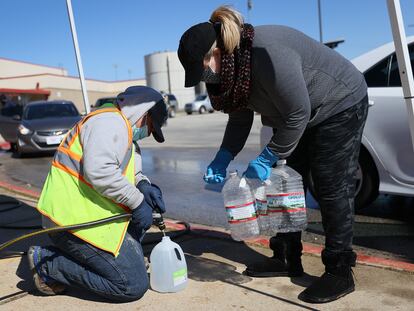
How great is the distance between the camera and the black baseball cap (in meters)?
2.54

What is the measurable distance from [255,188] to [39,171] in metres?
7.24

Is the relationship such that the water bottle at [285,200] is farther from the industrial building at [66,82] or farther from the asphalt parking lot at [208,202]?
the industrial building at [66,82]

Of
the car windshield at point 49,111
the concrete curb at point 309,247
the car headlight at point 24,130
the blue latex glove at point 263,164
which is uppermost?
the blue latex glove at point 263,164

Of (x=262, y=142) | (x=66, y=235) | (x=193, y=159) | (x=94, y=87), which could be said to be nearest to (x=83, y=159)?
(x=66, y=235)

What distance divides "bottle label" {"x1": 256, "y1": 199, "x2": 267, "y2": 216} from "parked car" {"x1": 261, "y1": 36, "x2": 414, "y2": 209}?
174cm

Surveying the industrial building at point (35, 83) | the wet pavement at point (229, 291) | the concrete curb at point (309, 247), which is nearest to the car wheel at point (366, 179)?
the concrete curb at point (309, 247)

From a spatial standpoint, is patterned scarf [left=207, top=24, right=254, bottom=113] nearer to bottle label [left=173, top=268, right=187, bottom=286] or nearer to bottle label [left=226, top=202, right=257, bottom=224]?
bottle label [left=226, top=202, right=257, bottom=224]

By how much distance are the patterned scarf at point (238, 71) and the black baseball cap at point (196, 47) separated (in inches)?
3.3

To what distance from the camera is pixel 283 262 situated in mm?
3324

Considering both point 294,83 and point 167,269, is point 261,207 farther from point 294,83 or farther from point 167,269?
point 294,83

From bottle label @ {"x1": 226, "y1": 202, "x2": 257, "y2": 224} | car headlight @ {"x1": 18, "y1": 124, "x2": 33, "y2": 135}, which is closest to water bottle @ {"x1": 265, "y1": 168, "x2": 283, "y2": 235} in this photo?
bottle label @ {"x1": 226, "y1": 202, "x2": 257, "y2": 224}

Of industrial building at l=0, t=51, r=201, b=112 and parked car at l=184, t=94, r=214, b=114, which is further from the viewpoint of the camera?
industrial building at l=0, t=51, r=201, b=112

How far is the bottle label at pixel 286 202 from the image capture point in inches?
117

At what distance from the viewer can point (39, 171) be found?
9.41 m
